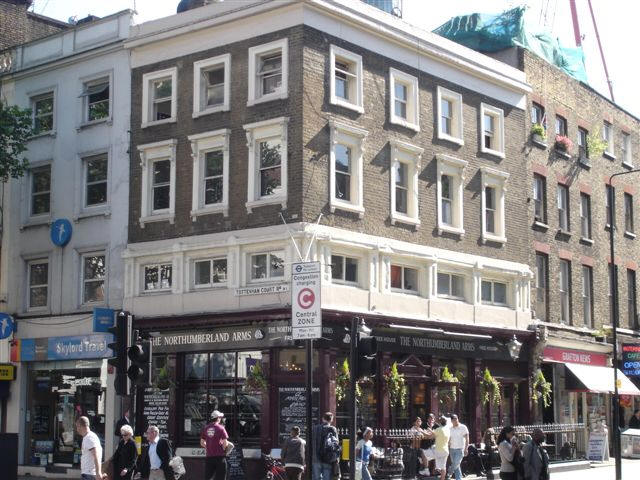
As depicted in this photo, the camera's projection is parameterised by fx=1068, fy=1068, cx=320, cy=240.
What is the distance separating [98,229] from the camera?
32875 millimetres

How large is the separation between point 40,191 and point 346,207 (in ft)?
37.1

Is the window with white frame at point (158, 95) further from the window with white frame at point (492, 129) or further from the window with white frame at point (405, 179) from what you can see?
the window with white frame at point (492, 129)

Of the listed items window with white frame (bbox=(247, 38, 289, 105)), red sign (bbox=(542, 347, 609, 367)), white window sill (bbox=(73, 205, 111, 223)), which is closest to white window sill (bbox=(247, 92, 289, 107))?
window with white frame (bbox=(247, 38, 289, 105))

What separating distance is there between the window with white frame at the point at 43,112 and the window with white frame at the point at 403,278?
12.3m

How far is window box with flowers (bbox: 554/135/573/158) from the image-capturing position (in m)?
39.3

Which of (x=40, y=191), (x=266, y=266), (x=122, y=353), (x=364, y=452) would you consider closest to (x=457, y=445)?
(x=364, y=452)

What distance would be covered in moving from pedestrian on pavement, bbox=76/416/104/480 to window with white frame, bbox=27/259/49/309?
1765cm

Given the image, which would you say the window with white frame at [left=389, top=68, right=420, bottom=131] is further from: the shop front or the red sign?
the shop front

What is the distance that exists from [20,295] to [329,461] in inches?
596

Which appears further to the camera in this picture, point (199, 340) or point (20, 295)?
point (20, 295)

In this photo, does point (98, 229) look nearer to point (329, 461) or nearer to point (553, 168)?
point (329, 461)

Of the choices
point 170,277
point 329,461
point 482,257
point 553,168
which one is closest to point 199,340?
point 170,277

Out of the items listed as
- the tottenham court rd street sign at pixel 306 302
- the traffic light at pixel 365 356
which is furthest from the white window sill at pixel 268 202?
the traffic light at pixel 365 356

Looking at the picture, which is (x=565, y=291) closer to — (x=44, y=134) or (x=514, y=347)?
(x=514, y=347)
